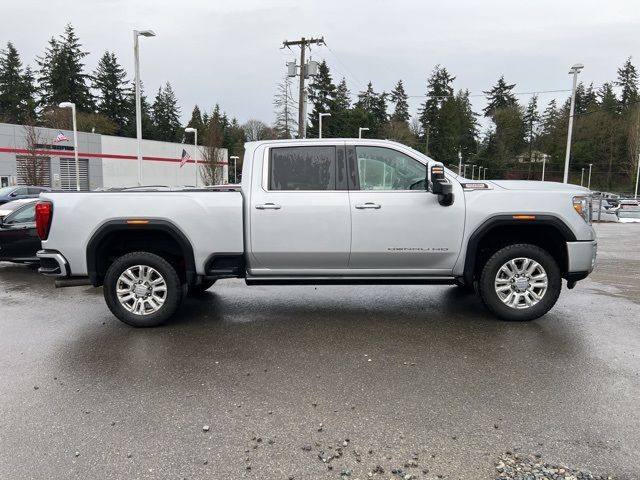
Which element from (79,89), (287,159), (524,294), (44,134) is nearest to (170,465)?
(287,159)

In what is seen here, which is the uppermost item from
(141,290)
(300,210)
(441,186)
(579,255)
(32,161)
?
(32,161)

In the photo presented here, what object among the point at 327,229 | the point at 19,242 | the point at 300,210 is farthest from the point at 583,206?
the point at 19,242

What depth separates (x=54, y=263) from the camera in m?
5.46

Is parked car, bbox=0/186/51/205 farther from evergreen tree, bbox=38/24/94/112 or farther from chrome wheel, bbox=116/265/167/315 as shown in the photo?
evergreen tree, bbox=38/24/94/112

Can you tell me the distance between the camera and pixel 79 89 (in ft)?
245

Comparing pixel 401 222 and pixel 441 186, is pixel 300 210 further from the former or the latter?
pixel 441 186

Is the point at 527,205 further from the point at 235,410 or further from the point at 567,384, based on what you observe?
the point at 235,410

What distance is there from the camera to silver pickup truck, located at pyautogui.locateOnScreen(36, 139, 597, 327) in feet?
17.7

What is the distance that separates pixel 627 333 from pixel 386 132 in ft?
235

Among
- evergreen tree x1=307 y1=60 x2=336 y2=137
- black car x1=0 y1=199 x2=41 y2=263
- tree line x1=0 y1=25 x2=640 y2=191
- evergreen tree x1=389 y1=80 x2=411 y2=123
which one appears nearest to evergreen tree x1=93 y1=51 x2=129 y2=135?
tree line x1=0 y1=25 x2=640 y2=191

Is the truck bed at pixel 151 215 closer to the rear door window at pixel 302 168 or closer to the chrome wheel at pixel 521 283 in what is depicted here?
the rear door window at pixel 302 168

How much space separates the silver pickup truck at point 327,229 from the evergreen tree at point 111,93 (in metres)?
80.2

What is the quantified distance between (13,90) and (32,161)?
42551 millimetres

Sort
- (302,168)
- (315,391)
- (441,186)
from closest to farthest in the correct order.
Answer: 1. (315,391)
2. (441,186)
3. (302,168)
